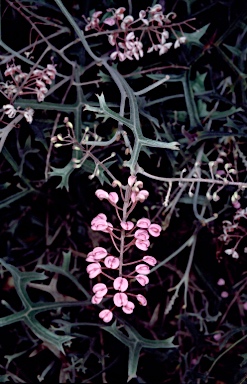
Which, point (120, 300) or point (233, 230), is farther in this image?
point (233, 230)

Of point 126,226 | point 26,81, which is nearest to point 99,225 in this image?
point 126,226

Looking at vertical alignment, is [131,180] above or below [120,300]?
above

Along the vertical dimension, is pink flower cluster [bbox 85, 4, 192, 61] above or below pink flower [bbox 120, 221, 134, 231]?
above

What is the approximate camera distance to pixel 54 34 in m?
1.00

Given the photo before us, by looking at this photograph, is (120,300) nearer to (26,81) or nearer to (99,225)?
(99,225)

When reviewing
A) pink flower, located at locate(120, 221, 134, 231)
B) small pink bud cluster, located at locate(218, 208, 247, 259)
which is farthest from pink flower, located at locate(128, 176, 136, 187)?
small pink bud cluster, located at locate(218, 208, 247, 259)

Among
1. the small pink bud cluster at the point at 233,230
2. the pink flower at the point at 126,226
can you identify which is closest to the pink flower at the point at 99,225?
the pink flower at the point at 126,226

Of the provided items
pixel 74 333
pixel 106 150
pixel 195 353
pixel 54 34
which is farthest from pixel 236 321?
pixel 54 34

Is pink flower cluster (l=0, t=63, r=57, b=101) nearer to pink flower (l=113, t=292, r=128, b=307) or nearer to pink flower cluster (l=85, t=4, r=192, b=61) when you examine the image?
pink flower cluster (l=85, t=4, r=192, b=61)

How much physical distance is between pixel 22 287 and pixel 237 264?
47cm

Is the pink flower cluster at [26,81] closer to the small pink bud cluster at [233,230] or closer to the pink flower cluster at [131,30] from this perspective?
the pink flower cluster at [131,30]

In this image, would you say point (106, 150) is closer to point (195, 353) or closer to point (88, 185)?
point (88, 185)

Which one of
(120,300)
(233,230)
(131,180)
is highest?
(131,180)

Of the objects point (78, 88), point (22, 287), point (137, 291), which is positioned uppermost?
point (78, 88)
